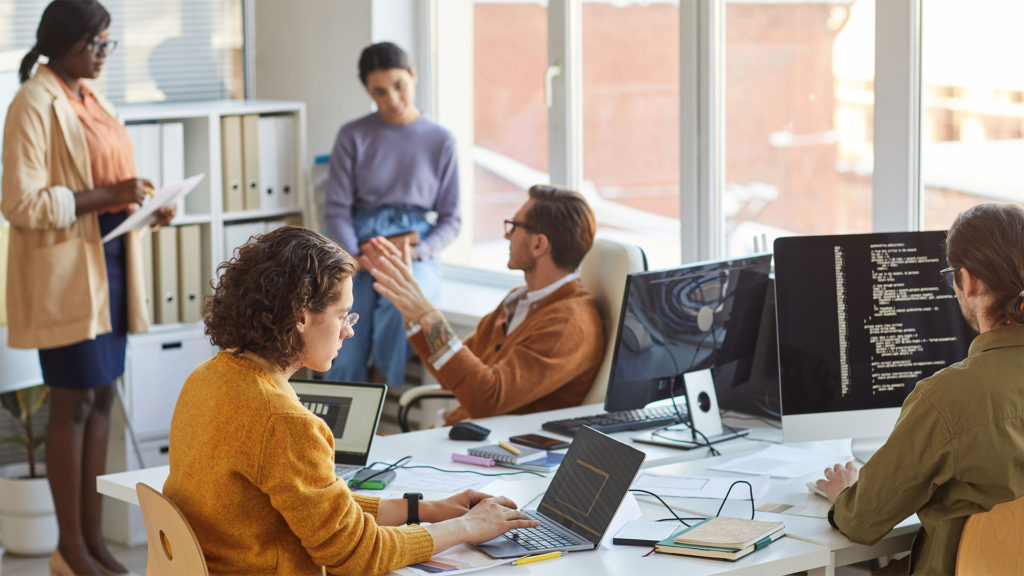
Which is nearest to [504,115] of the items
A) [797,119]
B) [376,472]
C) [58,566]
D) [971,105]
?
[797,119]

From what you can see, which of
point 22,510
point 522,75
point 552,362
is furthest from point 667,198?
point 22,510

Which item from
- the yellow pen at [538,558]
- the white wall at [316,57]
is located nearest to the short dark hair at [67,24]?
the white wall at [316,57]

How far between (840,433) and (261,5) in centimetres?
355

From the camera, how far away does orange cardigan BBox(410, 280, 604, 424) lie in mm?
3012

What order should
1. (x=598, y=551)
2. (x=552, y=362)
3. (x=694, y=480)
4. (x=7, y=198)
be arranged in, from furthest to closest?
(x=7, y=198), (x=552, y=362), (x=694, y=480), (x=598, y=551)

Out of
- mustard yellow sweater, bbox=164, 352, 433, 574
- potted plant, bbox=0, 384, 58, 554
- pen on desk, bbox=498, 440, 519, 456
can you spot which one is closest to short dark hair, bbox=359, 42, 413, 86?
potted plant, bbox=0, 384, 58, 554

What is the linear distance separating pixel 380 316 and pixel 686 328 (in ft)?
6.08

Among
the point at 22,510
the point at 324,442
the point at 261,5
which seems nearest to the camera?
the point at 324,442

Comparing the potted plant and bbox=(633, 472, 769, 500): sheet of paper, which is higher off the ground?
bbox=(633, 472, 769, 500): sheet of paper

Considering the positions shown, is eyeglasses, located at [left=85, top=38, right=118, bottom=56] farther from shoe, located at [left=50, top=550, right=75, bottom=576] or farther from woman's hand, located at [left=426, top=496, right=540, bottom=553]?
woman's hand, located at [left=426, top=496, right=540, bottom=553]

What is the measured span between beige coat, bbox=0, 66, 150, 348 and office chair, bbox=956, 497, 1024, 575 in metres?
2.57

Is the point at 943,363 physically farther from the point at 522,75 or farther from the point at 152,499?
the point at 522,75

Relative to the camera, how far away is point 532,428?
9.32ft

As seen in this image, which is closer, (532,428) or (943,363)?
(943,363)
